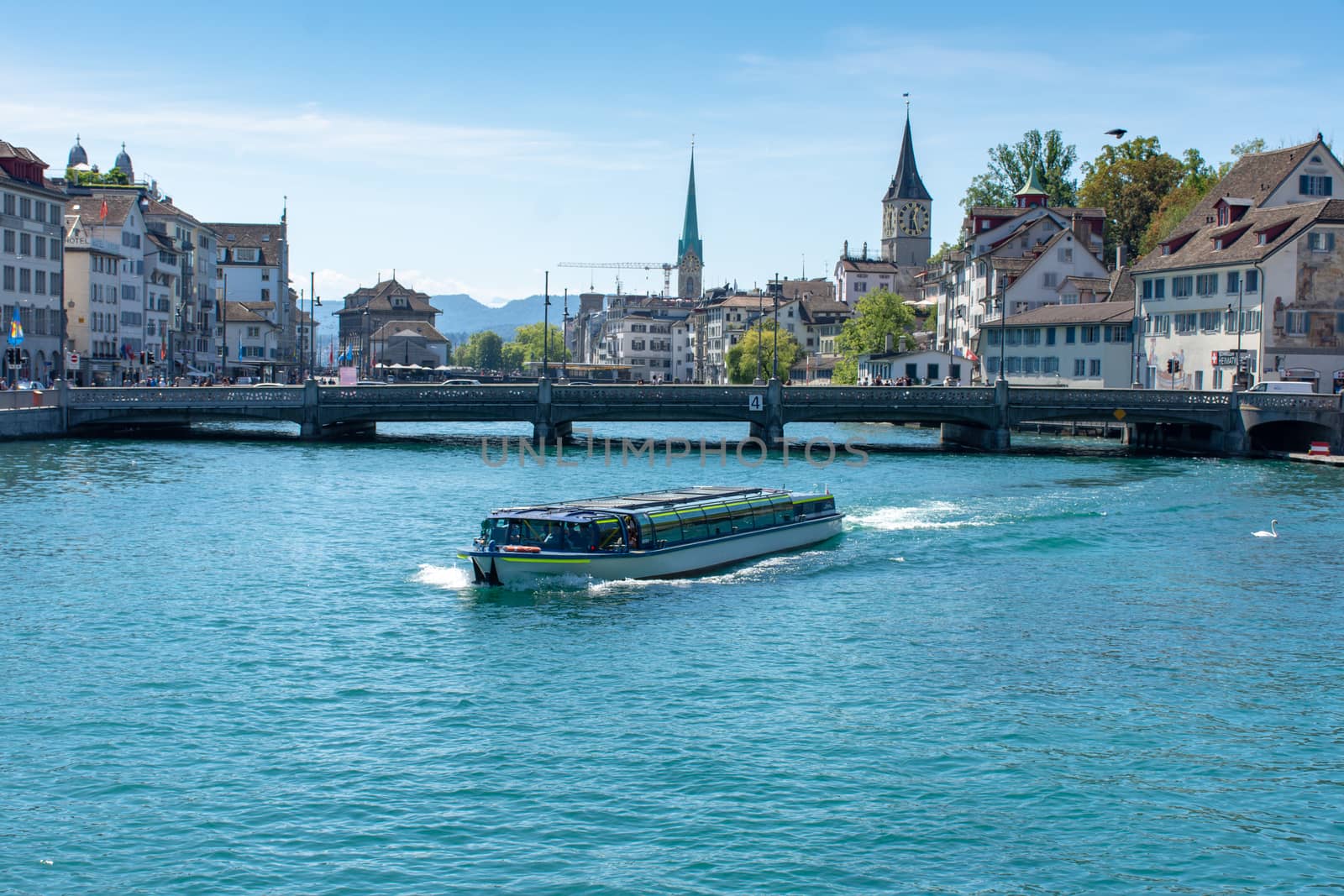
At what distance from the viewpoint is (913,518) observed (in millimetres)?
61031

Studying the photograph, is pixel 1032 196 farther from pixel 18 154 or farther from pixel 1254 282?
pixel 18 154

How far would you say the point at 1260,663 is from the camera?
3503 centimetres

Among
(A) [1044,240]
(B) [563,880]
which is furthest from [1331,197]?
(B) [563,880]

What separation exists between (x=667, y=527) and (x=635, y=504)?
235cm

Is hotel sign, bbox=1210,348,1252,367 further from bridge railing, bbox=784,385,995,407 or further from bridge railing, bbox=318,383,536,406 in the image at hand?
bridge railing, bbox=318,383,536,406

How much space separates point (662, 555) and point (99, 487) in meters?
34.6

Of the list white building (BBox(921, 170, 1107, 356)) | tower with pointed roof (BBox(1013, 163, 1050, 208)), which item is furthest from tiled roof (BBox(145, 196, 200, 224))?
tower with pointed roof (BBox(1013, 163, 1050, 208))

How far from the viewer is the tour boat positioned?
144ft

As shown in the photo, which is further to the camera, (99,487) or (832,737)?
(99,487)

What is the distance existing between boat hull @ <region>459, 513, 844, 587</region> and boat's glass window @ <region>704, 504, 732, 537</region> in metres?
0.30

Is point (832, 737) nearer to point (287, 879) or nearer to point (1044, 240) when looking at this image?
point (287, 879)

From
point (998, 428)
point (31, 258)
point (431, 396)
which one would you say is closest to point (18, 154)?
point (31, 258)

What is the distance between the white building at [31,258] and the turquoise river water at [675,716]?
196 feet

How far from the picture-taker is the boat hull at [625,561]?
43.8 meters
